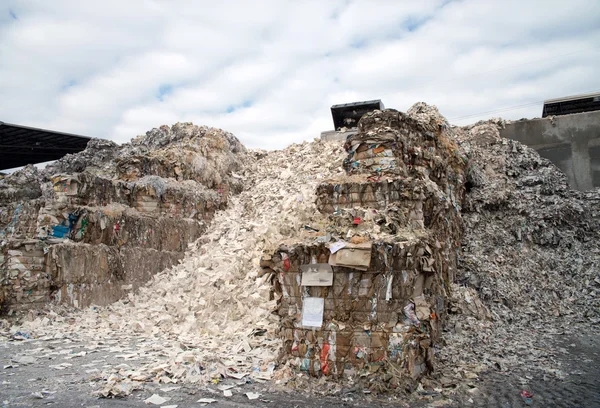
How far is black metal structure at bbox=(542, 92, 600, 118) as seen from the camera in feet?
48.8

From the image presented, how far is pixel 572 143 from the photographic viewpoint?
13.5 m

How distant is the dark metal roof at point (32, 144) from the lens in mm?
15805

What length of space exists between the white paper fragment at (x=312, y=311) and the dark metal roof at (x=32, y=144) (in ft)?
46.2

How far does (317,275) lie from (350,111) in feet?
39.2

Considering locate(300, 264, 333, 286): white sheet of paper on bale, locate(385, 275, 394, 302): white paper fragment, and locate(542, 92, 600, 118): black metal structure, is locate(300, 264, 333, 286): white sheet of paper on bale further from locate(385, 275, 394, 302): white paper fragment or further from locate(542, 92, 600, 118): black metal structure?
locate(542, 92, 600, 118): black metal structure

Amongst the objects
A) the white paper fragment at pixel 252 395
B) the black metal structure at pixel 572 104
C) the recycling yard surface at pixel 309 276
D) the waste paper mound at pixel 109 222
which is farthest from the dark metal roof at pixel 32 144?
the black metal structure at pixel 572 104

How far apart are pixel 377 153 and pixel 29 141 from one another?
14.9 m

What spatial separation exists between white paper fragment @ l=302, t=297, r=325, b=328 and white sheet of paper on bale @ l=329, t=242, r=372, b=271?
0.55 meters

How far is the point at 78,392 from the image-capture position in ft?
16.0

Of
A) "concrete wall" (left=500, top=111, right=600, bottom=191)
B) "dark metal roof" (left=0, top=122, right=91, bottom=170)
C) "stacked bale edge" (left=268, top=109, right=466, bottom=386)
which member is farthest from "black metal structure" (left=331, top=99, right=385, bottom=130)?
"stacked bale edge" (left=268, top=109, right=466, bottom=386)

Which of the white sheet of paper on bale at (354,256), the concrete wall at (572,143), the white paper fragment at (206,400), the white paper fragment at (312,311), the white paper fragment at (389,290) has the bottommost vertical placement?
the white paper fragment at (206,400)

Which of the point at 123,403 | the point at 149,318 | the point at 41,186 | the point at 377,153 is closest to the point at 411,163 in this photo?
the point at 377,153

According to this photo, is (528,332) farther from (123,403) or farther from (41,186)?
(41,186)

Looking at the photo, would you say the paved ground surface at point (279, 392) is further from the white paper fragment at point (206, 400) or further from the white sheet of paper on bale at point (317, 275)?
the white sheet of paper on bale at point (317, 275)
